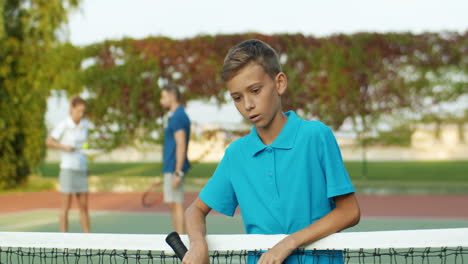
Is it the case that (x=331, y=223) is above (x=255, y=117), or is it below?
below

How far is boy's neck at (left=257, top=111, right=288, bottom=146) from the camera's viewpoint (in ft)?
5.63

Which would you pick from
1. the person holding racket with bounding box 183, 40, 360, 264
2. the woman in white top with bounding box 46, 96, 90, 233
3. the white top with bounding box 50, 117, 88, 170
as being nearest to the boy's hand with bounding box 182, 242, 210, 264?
the person holding racket with bounding box 183, 40, 360, 264

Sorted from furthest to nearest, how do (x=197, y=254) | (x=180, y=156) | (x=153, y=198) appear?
(x=153, y=198) → (x=180, y=156) → (x=197, y=254)

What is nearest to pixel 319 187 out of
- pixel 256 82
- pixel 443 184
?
pixel 256 82

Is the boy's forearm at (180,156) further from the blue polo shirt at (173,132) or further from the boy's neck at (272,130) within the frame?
the boy's neck at (272,130)

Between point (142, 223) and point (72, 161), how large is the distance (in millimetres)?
2727

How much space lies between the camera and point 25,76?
1423cm

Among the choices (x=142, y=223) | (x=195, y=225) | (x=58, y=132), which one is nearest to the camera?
(x=195, y=225)

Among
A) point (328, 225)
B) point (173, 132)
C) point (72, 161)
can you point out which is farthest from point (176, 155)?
point (328, 225)

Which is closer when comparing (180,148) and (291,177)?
(291,177)

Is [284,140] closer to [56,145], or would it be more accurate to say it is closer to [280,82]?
[280,82]

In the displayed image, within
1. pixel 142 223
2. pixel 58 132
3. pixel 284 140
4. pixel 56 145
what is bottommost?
pixel 142 223

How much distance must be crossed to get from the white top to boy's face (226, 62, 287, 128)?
512 cm

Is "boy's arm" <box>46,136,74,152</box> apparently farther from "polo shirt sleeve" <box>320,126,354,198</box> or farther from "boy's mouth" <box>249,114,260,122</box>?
"polo shirt sleeve" <box>320,126,354,198</box>
